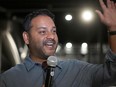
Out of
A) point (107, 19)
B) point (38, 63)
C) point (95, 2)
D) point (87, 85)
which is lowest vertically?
point (87, 85)

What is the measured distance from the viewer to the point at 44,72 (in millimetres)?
2227

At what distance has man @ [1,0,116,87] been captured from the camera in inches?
86.8

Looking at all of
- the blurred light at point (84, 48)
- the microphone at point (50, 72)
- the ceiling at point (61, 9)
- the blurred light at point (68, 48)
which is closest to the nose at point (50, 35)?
the microphone at point (50, 72)

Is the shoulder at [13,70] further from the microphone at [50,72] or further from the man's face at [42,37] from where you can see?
the microphone at [50,72]

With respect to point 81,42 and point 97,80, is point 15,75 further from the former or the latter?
point 81,42

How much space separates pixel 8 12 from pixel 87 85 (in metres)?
4.64

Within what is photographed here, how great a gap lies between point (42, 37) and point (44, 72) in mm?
290

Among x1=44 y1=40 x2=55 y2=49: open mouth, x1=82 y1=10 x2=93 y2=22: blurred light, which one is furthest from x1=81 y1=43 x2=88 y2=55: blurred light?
x1=44 y1=40 x2=55 y2=49: open mouth

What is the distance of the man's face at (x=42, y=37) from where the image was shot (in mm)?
2312

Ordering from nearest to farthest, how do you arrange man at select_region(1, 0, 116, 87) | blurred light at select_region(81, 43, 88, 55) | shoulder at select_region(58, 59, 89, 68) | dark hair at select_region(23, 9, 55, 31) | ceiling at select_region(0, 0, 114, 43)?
man at select_region(1, 0, 116, 87)
shoulder at select_region(58, 59, 89, 68)
dark hair at select_region(23, 9, 55, 31)
ceiling at select_region(0, 0, 114, 43)
blurred light at select_region(81, 43, 88, 55)

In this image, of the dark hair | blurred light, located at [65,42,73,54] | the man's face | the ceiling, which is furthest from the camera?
blurred light, located at [65,42,73,54]

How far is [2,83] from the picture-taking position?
7.41ft

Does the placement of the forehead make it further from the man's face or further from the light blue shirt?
the light blue shirt

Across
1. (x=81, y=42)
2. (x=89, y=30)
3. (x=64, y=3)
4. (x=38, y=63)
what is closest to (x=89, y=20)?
(x=64, y=3)
